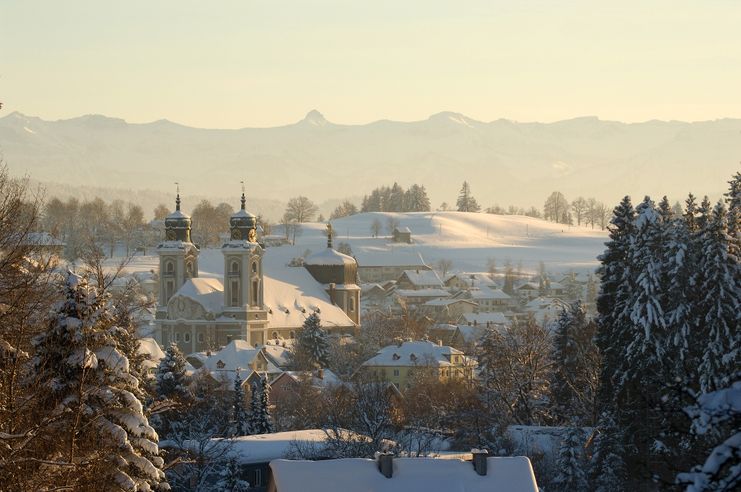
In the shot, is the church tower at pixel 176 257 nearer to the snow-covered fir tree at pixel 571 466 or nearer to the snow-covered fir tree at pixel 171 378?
the snow-covered fir tree at pixel 171 378

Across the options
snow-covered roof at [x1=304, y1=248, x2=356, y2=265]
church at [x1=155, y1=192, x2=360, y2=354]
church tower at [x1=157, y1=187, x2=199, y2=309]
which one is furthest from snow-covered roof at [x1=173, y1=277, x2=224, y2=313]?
snow-covered roof at [x1=304, y1=248, x2=356, y2=265]

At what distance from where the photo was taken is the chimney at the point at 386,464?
32.1 metres

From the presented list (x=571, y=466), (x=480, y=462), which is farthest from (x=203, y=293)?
(x=480, y=462)

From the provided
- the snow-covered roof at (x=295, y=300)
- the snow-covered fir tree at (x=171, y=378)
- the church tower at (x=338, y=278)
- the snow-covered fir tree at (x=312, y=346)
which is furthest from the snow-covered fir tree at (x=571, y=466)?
the church tower at (x=338, y=278)

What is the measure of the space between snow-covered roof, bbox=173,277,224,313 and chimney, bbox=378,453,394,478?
303 feet

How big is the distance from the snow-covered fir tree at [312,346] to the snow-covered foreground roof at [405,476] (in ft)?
249

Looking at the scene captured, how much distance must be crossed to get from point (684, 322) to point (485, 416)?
60.4ft

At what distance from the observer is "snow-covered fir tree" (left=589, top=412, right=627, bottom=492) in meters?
41.5

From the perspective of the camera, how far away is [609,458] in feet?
137

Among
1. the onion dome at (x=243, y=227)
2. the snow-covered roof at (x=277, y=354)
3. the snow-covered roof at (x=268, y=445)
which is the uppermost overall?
the onion dome at (x=243, y=227)

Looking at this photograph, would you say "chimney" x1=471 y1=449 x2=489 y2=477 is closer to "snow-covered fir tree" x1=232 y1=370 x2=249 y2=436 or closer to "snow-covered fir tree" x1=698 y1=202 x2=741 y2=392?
"snow-covered fir tree" x1=698 y1=202 x2=741 y2=392

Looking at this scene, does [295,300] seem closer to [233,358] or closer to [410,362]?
[233,358]

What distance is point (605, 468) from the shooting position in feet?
137

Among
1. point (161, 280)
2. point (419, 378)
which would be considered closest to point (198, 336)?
point (161, 280)
